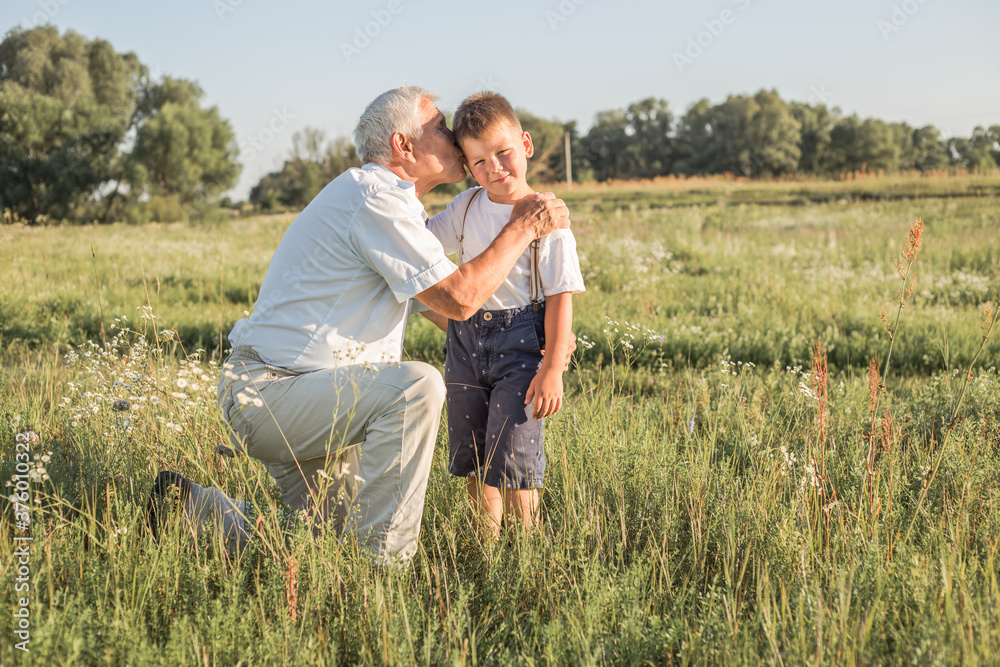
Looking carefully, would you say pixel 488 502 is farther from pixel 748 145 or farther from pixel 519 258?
pixel 748 145

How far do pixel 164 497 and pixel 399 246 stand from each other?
141 centimetres

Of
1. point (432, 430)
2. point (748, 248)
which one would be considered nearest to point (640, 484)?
point (432, 430)

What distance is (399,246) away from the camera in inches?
105

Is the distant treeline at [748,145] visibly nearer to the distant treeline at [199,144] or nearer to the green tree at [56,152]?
the distant treeline at [199,144]

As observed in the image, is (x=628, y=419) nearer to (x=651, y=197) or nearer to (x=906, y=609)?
(x=906, y=609)

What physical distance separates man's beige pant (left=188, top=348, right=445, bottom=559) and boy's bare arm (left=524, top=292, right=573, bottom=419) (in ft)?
1.39

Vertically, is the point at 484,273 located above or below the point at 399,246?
below

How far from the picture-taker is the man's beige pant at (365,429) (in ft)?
8.39

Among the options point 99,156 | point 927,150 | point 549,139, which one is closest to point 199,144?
point 99,156

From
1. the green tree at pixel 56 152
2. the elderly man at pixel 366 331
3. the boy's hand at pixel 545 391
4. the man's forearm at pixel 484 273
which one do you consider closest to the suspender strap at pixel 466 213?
the elderly man at pixel 366 331

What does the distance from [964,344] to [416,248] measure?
5.59m

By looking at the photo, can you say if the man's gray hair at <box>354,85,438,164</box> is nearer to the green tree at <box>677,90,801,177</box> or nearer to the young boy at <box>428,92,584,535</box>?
the young boy at <box>428,92,584,535</box>

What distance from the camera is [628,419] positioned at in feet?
12.6

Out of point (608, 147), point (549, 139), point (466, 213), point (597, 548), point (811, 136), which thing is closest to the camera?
point (597, 548)
